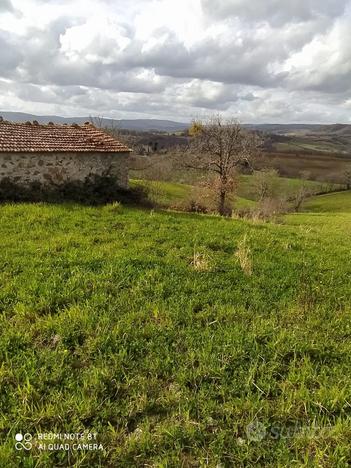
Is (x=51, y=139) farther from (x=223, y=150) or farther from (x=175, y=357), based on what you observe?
(x=223, y=150)

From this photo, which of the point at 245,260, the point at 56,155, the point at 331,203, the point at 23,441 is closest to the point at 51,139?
the point at 56,155

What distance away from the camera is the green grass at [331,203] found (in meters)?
57.0

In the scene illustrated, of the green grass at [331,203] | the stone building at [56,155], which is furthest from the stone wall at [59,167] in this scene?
the green grass at [331,203]

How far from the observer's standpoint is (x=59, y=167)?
15.5 metres

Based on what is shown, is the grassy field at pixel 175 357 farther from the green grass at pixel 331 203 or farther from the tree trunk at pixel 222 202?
the green grass at pixel 331 203

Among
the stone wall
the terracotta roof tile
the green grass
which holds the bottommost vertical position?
the green grass

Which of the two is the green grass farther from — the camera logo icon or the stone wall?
the camera logo icon

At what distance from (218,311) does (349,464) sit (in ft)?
8.42

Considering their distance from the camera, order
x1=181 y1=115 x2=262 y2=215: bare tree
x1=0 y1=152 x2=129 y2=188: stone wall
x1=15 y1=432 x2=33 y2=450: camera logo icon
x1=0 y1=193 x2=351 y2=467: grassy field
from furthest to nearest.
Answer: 1. x1=181 y1=115 x2=262 y2=215: bare tree
2. x1=0 y1=152 x2=129 y2=188: stone wall
3. x1=0 y1=193 x2=351 y2=467: grassy field
4. x1=15 y1=432 x2=33 y2=450: camera logo icon

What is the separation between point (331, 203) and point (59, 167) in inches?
2230

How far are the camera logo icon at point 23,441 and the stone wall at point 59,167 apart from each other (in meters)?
13.0

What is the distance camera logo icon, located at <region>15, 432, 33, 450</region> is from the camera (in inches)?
121

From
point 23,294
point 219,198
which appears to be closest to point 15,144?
point 23,294

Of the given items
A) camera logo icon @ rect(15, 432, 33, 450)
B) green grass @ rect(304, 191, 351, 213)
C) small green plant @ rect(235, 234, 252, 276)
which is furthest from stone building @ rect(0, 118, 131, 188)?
green grass @ rect(304, 191, 351, 213)
